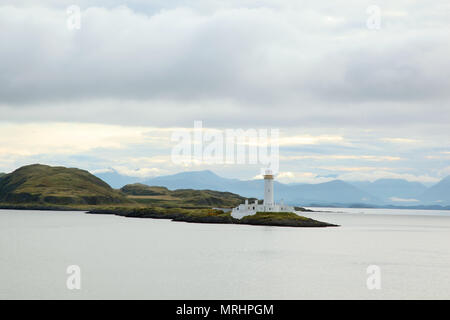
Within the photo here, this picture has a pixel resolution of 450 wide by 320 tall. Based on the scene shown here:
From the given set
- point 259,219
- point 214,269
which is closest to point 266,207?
point 259,219

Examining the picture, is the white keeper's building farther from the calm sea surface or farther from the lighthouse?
the calm sea surface

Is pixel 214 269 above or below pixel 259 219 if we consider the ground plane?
A: below

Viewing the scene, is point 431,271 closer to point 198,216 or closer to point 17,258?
point 17,258

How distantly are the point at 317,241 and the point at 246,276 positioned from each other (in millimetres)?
53135

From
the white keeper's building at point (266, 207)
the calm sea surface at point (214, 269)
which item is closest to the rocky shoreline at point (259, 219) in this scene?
the white keeper's building at point (266, 207)

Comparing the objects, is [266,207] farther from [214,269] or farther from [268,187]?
[214,269]

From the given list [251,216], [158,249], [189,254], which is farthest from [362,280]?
[251,216]

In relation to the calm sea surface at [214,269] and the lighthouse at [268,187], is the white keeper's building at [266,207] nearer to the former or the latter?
the lighthouse at [268,187]

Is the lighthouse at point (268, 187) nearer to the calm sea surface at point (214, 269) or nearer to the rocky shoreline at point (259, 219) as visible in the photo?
the rocky shoreline at point (259, 219)

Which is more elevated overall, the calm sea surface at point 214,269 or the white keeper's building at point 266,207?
the white keeper's building at point 266,207

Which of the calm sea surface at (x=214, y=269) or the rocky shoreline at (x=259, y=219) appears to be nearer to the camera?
the calm sea surface at (x=214, y=269)

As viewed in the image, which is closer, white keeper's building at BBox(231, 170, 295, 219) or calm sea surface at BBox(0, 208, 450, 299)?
calm sea surface at BBox(0, 208, 450, 299)

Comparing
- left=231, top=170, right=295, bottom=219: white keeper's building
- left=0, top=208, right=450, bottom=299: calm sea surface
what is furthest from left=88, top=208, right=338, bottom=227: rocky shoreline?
left=0, top=208, right=450, bottom=299: calm sea surface

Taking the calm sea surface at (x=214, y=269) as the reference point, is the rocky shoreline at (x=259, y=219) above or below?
above
